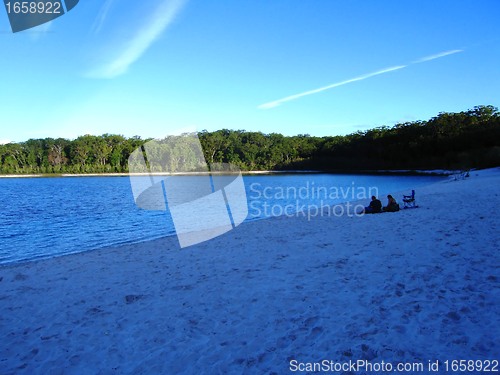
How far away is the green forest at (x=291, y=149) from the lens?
98.8 m

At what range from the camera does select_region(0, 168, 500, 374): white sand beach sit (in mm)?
4250

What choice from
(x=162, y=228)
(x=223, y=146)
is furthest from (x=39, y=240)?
(x=223, y=146)

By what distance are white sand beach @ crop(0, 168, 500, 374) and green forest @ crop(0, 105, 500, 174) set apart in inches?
3723

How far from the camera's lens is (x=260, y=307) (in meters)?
5.75

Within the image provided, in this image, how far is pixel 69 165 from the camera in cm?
13238

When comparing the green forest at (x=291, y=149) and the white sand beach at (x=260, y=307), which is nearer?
the white sand beach at (x=260, y=307)

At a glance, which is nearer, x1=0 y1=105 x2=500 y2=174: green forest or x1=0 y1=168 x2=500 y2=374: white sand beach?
x1=0 y1=168 x2=500 y2=374: white sand beach

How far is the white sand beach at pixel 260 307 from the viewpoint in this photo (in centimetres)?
425

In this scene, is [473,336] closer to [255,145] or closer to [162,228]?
[162,228]

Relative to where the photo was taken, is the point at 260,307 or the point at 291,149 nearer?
the point at 260,307

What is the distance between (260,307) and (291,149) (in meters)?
136

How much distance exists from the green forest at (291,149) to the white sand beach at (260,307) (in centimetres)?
9457

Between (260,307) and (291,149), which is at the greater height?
(291,149)

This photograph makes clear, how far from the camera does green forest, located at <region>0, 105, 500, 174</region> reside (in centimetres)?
9875
